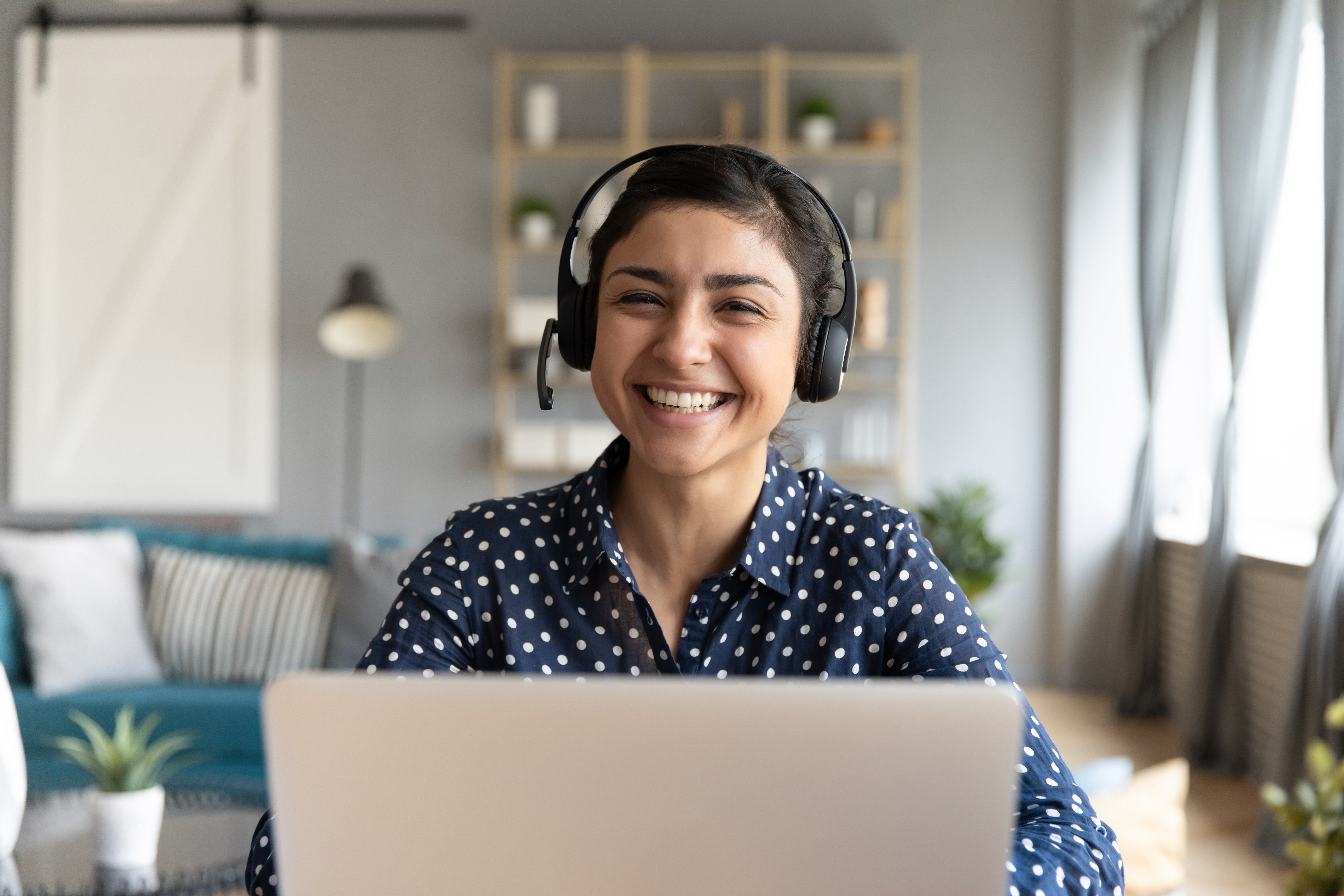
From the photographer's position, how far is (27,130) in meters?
5.35

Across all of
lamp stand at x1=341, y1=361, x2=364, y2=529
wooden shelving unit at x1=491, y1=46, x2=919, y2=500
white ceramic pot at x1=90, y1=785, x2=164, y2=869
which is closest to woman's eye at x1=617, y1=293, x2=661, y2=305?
white ceramic pot at x1=90, y1=785, x2=164, y2=869

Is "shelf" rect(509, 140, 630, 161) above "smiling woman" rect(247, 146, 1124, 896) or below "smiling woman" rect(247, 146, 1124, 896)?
above

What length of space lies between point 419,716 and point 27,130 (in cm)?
581

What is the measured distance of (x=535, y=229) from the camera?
5.18m

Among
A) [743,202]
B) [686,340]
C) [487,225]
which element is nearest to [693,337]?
[686,340]

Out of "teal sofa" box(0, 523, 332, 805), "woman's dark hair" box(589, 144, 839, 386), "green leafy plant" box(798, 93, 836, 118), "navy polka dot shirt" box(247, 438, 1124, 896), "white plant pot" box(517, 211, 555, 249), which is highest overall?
"green leafy plant" box(798, 93, 836, 118)

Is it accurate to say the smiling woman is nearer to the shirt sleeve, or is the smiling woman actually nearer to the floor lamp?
the shirt sleeve

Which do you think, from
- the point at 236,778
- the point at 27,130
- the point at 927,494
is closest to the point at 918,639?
the point at 236,778

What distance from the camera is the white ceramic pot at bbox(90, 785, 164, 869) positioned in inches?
77.2

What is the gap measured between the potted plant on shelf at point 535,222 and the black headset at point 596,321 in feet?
13.2

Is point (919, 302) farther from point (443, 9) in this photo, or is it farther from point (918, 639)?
point (918, 639)

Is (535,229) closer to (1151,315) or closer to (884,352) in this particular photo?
(884,352)

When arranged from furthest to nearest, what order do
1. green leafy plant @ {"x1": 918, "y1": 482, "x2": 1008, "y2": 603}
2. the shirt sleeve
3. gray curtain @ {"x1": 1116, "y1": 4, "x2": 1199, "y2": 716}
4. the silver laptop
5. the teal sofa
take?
green leafy plant @ {"x1": 918, "y1": 482, "x2": 1008, "y2": 603} < gray curtain @ {"x1": 1116, "y1": 4, "x2": 1199, "y2": 716} < the teal sofa < the shirt sleeve < the silver laptop

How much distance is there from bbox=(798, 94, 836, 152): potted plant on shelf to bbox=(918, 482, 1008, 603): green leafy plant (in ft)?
5.31
